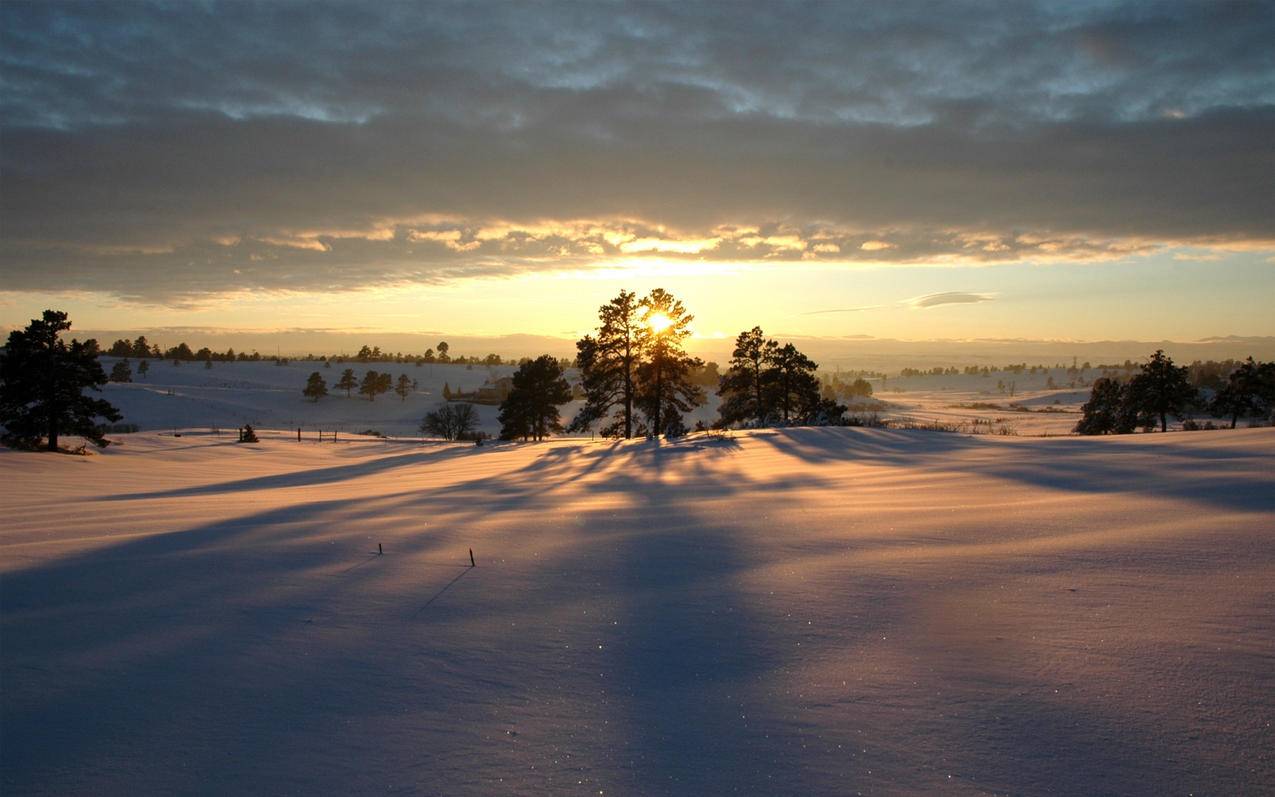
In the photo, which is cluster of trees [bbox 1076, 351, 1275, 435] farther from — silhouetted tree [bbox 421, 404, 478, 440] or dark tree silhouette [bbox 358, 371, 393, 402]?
dark tree silhouette [bbox 358, 371, 393, 402]

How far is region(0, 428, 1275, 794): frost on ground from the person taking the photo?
2.62m

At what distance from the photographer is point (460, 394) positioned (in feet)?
354

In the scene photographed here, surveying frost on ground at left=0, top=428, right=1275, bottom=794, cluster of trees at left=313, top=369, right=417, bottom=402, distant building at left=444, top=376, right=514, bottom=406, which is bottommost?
frost on ground at left=0, top=428, right=1275, bottom=794

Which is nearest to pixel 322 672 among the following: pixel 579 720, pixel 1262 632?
pixel 579 720

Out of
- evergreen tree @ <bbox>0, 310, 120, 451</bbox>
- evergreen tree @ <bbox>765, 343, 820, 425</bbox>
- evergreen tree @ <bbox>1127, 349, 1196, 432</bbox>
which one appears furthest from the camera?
evergreen tree @ <bbox>765, 343, 820, 425</bbox>

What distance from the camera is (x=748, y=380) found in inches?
1399

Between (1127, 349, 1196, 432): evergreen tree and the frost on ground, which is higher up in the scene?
(1127, 349, 1196, 432): evergreen tree

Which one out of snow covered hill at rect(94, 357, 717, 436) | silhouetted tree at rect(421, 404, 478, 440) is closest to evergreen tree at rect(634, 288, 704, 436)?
silhouetted tree at rect(421, 404, 478, 440)

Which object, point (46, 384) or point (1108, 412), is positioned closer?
point (46, 384)

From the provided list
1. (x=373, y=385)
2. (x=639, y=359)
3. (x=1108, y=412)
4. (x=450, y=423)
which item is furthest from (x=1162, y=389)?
(x=373, y=385)

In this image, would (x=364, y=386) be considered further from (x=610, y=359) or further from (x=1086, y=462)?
(x=1086, y=462)

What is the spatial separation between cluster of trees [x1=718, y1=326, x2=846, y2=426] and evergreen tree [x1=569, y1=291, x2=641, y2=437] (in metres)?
4.90

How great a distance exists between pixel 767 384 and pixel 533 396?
55.4 feet

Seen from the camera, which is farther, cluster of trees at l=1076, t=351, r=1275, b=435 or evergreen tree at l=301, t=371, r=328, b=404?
evergreen tree at l=301, t=371, r=328, b=404
